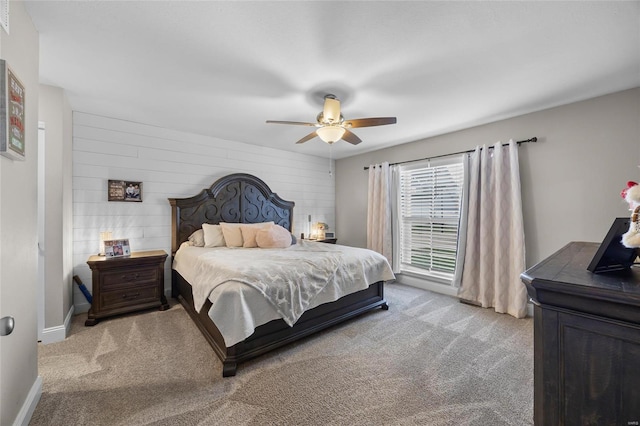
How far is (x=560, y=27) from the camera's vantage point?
66.2 inches

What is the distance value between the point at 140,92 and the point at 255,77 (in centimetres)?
129

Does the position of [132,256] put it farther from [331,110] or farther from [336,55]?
[336,55]

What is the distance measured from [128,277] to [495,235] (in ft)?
14.6

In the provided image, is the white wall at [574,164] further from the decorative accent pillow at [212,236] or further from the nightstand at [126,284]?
the nightstand at [126,284]

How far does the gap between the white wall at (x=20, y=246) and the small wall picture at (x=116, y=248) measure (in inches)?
55.1

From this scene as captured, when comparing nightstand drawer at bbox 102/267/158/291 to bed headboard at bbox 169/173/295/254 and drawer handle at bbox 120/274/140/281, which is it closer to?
drawer handle at bbox 120/274/140/281

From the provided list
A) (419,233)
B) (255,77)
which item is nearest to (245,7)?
(255,77)

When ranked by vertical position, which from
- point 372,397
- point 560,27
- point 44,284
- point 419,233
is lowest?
point 372,397

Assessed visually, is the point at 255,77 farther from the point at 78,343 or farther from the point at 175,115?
the point at 78,343

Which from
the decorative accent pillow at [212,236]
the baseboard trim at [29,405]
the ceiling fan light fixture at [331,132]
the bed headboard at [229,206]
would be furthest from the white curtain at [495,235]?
the baseboard trim at [29,405]

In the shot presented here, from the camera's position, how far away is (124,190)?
11.0ft

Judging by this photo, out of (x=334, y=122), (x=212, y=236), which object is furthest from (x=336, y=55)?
(x=212, y=236)

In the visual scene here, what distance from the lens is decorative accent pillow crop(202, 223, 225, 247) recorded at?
11.8 feet

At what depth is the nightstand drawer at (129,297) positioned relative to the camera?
9.35 ft
